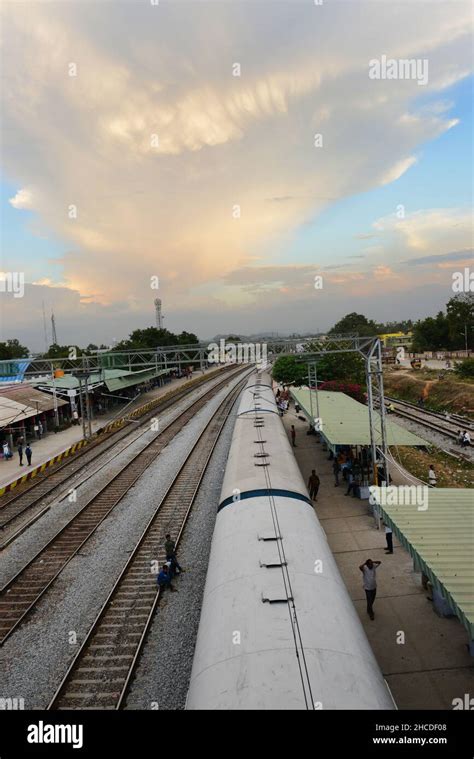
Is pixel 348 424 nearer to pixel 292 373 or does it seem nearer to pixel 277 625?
pixel 277 625

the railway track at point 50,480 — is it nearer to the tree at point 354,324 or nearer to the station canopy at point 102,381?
the station canopy at point 102,381

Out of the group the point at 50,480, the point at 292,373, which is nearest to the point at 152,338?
the point at 292,373

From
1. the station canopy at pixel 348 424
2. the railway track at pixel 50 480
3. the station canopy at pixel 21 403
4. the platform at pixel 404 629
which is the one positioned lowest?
the platform at pixel 404 629

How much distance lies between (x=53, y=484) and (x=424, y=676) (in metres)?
17.1

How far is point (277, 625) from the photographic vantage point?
5.79 metres

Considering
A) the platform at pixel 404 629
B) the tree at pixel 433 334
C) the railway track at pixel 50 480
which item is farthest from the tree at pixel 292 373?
the tree at pixel 433 334

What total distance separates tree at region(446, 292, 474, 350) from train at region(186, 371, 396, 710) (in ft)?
233

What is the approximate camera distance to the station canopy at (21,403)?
1112 inches

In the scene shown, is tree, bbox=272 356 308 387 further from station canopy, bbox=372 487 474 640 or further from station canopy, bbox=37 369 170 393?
station canopy, bbox=372 487 474 640

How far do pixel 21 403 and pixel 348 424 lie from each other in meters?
23.6

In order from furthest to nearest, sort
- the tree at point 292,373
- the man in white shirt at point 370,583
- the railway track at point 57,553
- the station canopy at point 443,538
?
the tree at point 292,373, the railway track at point 57,553, the man in white shirt at point 370,583, the station canopy at point 443,538

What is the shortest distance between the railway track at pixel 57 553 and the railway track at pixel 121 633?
1959 mm

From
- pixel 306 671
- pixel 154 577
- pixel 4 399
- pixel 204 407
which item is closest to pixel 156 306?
pixel 204 407
